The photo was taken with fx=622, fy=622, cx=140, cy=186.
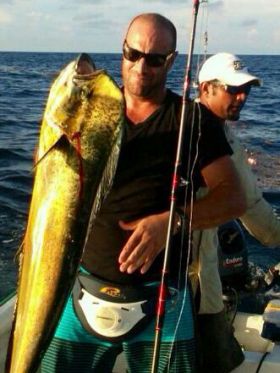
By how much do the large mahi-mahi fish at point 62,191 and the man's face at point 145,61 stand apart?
73 centimetres

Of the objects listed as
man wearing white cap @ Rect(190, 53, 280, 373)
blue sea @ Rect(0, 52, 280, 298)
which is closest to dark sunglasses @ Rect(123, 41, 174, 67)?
blue sea @ Rect(0, 52, 280, 298)

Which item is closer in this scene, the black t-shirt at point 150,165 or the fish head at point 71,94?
the fish head at point 71,94

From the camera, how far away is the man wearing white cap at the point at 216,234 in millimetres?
3758

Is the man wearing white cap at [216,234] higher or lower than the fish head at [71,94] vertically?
lower

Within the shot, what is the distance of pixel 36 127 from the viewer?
69.4ft

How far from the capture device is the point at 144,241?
8.52 feet

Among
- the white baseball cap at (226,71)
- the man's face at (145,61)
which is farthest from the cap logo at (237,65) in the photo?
the man's face at (145,61)

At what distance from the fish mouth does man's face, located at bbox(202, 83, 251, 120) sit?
8.01 ft

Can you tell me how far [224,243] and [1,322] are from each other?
2.16 m

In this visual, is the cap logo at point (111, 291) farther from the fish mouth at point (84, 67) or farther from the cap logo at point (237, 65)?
the cap logo at point (237, 65)

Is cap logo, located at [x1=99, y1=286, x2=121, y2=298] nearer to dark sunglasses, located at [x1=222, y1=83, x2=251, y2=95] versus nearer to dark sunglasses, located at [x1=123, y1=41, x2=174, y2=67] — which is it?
dark sunglasses, located at [x1=123, y1=41, x2=174, y2=67]

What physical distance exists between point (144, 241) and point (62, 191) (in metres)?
0.57

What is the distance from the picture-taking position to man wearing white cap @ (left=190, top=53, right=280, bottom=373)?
3758 millimetres

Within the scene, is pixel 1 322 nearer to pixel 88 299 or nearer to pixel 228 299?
pixel 88 299
